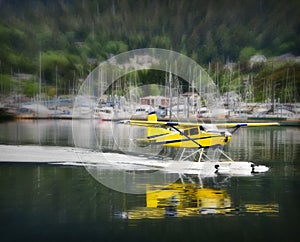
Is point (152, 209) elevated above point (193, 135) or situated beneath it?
situated beneath

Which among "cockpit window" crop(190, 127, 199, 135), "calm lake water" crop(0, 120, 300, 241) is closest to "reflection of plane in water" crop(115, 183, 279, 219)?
"calm lake water" crop(0, 120, 300, 241)

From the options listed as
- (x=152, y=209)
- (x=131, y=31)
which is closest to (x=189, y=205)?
(x=152, y=209)

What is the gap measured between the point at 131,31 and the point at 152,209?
306 feet

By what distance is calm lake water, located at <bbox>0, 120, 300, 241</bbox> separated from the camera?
1098 centimetres

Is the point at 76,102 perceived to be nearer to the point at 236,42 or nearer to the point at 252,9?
the point at 236,42

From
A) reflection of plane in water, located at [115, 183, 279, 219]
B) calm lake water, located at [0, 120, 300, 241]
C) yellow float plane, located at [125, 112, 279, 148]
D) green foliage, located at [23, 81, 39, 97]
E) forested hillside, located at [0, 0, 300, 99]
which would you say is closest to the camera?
calm lake water, located at [0, 120, 300, 241]

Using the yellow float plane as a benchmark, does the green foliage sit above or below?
above

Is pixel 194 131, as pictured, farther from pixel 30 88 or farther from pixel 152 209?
pixel 30 88

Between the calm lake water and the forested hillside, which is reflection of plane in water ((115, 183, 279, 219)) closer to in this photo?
the calm lake water

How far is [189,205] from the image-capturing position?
13219mm

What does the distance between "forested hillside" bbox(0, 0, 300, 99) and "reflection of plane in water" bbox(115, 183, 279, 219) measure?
218 feet

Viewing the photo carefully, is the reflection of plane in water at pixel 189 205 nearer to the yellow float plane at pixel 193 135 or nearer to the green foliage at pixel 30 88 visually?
the yellow float plane at pixel 193 135

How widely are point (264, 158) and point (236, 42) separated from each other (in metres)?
74.9

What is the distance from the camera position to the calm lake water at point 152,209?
36.0 ft
